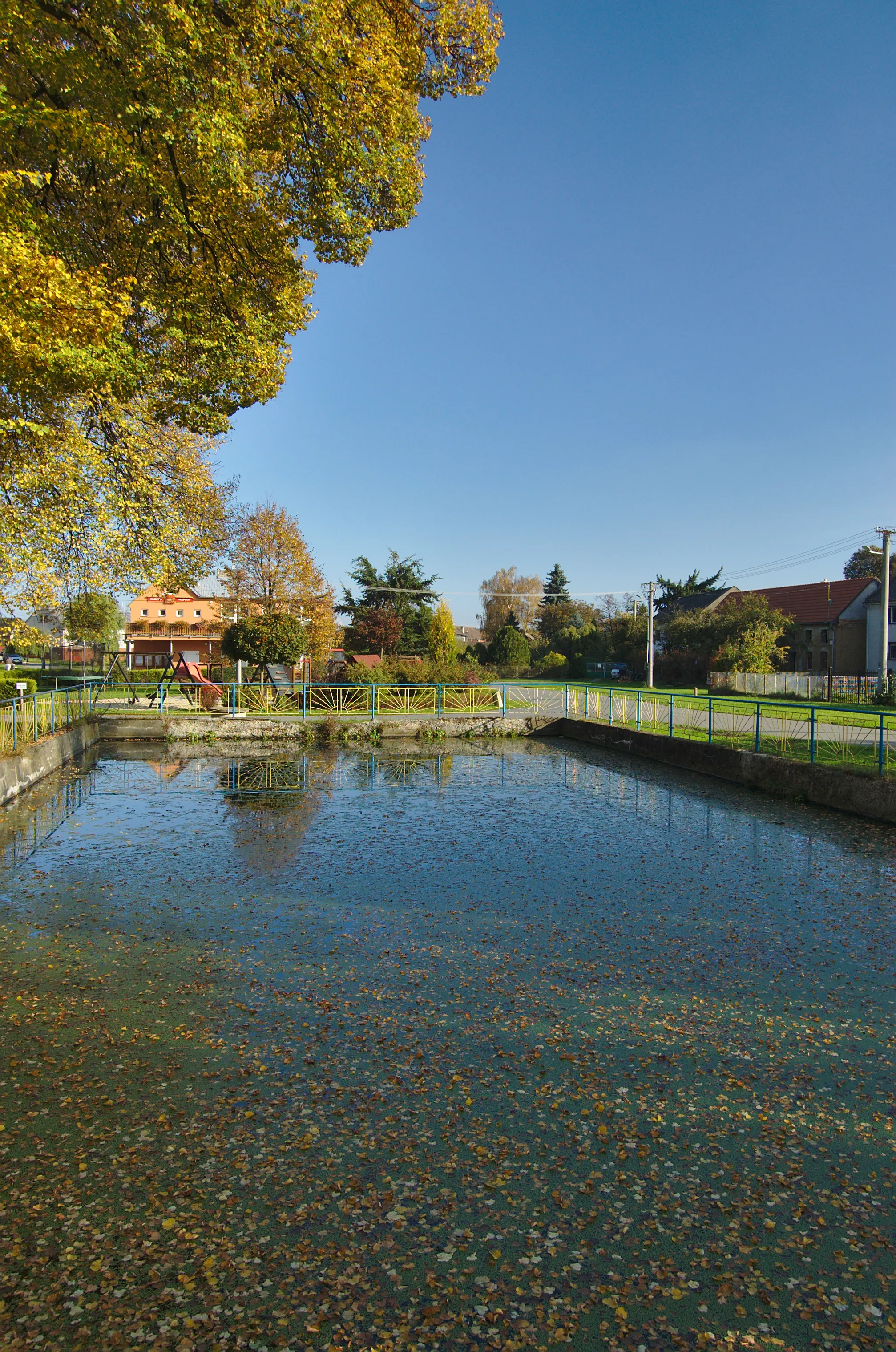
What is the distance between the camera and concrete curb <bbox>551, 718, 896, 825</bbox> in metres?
11.2

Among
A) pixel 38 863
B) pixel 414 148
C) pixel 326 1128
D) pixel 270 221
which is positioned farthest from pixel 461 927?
pixel 414 148

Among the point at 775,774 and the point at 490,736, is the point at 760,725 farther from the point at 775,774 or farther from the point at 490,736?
the point at 490,736

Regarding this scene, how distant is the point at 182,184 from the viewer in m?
8.12

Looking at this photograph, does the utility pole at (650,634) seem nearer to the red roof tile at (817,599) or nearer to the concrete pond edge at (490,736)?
the red roof tile at (817,599)

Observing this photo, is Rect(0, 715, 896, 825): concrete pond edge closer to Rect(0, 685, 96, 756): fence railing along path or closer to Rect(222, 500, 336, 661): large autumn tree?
Rect(0, 685, 96, 756): fence railing along path

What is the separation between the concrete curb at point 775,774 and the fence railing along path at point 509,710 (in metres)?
0.31

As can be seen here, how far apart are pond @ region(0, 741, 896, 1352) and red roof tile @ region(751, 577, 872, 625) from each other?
147 ft

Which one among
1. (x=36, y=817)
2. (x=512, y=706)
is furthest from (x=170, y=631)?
(x=36, y=817)

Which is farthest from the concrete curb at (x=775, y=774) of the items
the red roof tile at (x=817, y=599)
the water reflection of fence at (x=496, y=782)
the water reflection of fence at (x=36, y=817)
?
the red roof tile at (x=817, y=599)

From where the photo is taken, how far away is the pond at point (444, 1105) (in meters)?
2.63

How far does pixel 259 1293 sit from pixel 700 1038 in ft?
9.28

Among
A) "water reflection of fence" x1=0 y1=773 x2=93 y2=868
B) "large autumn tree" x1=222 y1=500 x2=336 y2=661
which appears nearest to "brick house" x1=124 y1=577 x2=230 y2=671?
"large autumn tree" x1=222 y1=500 x2=336 y2=661

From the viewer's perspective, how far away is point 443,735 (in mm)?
23438

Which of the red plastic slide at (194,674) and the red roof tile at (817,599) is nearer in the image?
the red plastic slide at (194,674)
